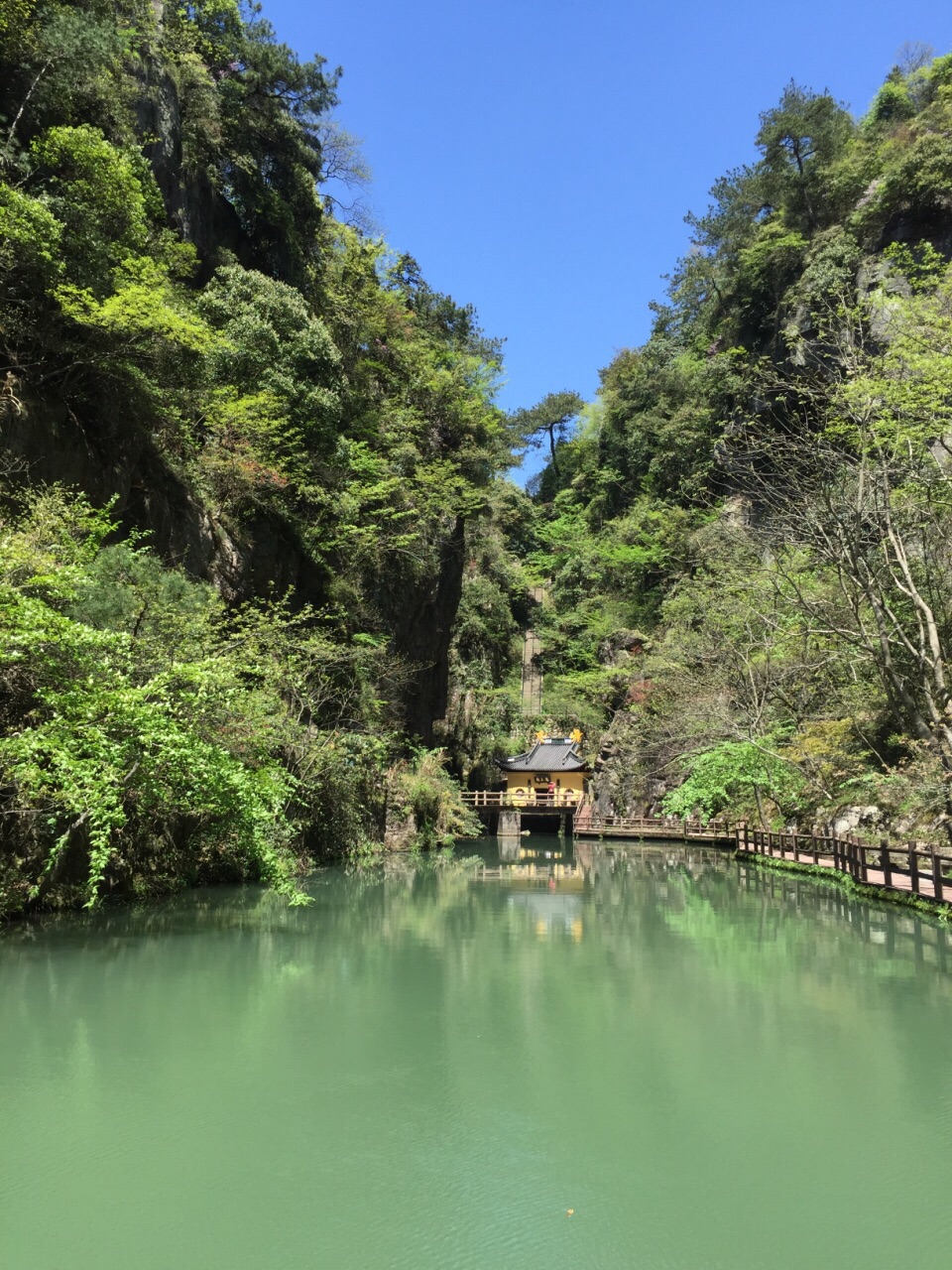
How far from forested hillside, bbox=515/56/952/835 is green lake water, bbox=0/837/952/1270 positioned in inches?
253

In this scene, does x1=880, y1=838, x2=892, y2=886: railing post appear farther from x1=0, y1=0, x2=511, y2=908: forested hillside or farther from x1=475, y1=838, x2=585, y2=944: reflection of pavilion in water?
x1=0, y1=0, x2=511, y2=908: forested hillside

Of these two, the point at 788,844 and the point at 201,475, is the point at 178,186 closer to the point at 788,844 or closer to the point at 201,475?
the point at 201,475

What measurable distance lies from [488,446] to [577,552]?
12.3 metres

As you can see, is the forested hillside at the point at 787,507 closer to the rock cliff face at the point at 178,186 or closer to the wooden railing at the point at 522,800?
the wooden railing at the point at 522,800

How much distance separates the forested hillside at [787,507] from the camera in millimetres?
13016

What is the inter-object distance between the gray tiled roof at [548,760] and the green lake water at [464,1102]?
77.6 ft

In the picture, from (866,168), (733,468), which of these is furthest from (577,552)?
(866,168)

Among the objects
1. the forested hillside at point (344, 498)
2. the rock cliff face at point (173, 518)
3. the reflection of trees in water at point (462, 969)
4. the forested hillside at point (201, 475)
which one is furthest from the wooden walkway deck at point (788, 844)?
the rock cliff face at point (173, 518)

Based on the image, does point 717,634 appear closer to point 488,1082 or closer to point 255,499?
point 255,499

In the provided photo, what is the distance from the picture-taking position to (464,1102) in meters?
4.54

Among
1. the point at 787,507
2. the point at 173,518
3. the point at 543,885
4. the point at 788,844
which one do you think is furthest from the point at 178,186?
the point at 788,844

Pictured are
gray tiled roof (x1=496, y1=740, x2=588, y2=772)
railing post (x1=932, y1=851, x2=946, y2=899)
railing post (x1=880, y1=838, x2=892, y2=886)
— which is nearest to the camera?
railing post (x1=932, y1=851, x2=946, y2=899)

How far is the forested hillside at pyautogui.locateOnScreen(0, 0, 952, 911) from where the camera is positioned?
956 cm

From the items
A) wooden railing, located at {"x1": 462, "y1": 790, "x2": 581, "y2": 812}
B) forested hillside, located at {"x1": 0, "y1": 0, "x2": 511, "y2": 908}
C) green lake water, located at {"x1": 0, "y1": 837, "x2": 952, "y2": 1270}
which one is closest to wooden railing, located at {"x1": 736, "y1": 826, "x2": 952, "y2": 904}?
green lake water, located at {"x1": 0, "y1": 837, "x2": 952, "y2": 1270}
